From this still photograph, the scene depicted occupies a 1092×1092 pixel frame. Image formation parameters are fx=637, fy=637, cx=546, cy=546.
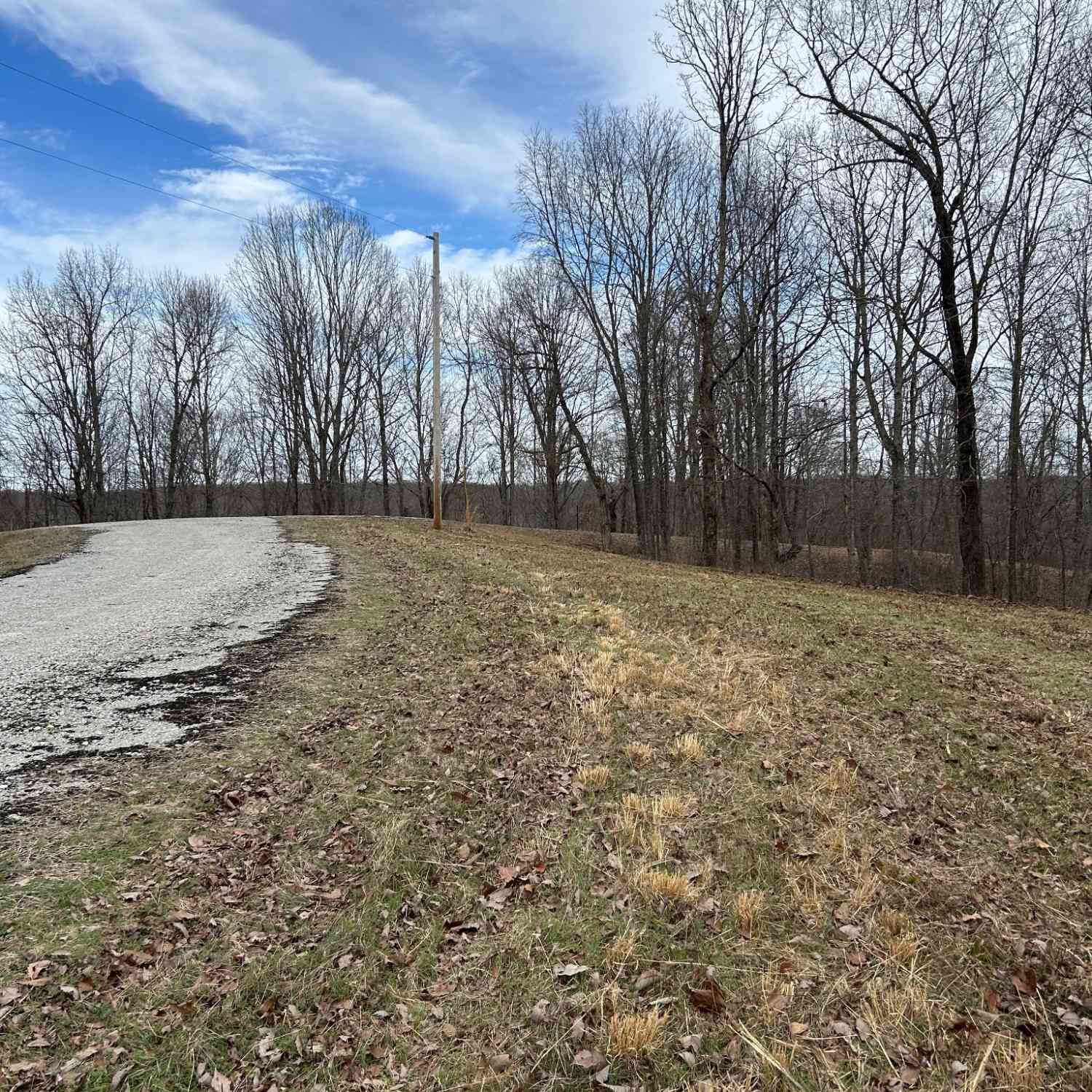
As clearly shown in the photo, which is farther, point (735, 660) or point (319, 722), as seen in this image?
point (735, 660)

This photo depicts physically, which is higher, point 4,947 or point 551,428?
point 551,428

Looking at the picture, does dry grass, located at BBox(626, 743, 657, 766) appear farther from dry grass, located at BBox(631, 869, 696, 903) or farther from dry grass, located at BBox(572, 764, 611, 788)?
dry grass, located at BBox(631, 869, 696, 903)

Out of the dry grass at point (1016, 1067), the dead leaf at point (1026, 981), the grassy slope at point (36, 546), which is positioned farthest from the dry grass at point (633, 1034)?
the grassy slope at point (36, 546)

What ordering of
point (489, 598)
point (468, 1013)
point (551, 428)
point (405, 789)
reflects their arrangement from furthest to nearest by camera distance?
point (551, 428) → point (489, 598) → point (405, 789) → point (468, 1013)

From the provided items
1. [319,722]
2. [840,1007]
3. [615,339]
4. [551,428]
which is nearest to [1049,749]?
[840,1007]

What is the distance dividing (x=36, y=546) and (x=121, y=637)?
27.5 ft

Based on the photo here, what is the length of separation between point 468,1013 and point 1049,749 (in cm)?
423

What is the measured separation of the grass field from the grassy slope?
25.5 ft

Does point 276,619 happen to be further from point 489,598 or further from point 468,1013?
point 468,1013

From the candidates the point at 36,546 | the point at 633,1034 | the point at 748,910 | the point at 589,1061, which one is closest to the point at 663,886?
the point at 748,910

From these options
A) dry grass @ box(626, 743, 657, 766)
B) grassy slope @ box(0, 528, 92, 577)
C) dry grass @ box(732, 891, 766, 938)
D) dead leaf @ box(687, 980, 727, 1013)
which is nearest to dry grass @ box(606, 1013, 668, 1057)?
dead leaf @ box(687, 980, 727, 1013)

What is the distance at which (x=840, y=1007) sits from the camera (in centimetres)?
236

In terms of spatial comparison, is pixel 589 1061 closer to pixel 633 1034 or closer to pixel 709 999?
pixel 633 1034

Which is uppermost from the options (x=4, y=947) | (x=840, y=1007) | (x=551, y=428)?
(x=551, y=428)
